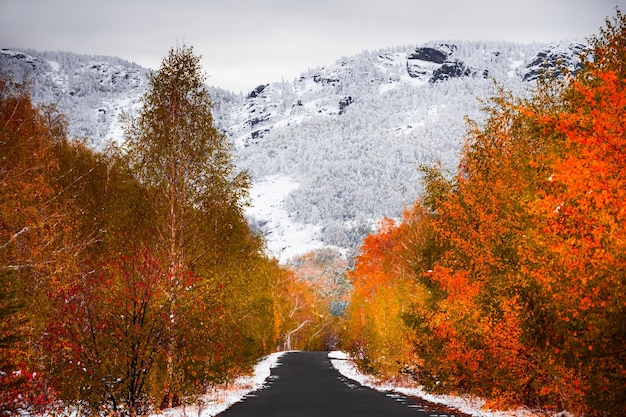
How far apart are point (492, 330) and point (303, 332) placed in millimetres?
108990

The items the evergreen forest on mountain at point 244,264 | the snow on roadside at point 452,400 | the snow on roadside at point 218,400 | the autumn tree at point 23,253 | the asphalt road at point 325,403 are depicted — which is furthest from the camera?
the asphalt road at point 325,403

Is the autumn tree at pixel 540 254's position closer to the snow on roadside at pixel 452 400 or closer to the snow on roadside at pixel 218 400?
the snow on roadside at pixel 452 400

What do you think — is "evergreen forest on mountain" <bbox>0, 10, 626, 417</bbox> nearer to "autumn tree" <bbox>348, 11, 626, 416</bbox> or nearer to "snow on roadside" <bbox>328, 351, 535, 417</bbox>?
"autumn tree" <bbox>348, 11, 626, 416</bbox>

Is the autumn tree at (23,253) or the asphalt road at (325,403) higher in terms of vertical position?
the autumn tree at (23,253)

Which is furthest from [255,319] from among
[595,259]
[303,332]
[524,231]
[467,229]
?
[303,332]

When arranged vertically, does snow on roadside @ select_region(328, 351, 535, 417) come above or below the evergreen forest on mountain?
below

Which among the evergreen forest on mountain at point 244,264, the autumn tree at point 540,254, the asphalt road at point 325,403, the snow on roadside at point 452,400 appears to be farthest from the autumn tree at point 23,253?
the snow on roadside at point 452,400

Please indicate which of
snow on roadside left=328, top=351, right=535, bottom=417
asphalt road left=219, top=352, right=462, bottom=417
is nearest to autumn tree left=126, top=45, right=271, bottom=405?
asphalt road left=219, top=352, right=462, bottom=417

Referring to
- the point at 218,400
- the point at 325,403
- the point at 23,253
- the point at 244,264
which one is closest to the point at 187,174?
the point at 244,264

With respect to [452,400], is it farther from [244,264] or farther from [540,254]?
[540,254]

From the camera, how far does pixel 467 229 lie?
23.1 m

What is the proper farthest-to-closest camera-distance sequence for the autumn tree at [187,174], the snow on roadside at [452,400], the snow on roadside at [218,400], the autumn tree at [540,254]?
the autumn tree at [187,174], the snow on roadside at [218,400], the snow on roadside at [452,400], the autumn tree at [540,254]

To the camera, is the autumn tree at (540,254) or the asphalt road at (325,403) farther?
the asphalt road at (325,403)

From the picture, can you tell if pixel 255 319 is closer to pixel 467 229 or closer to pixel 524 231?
pixel 467 229
